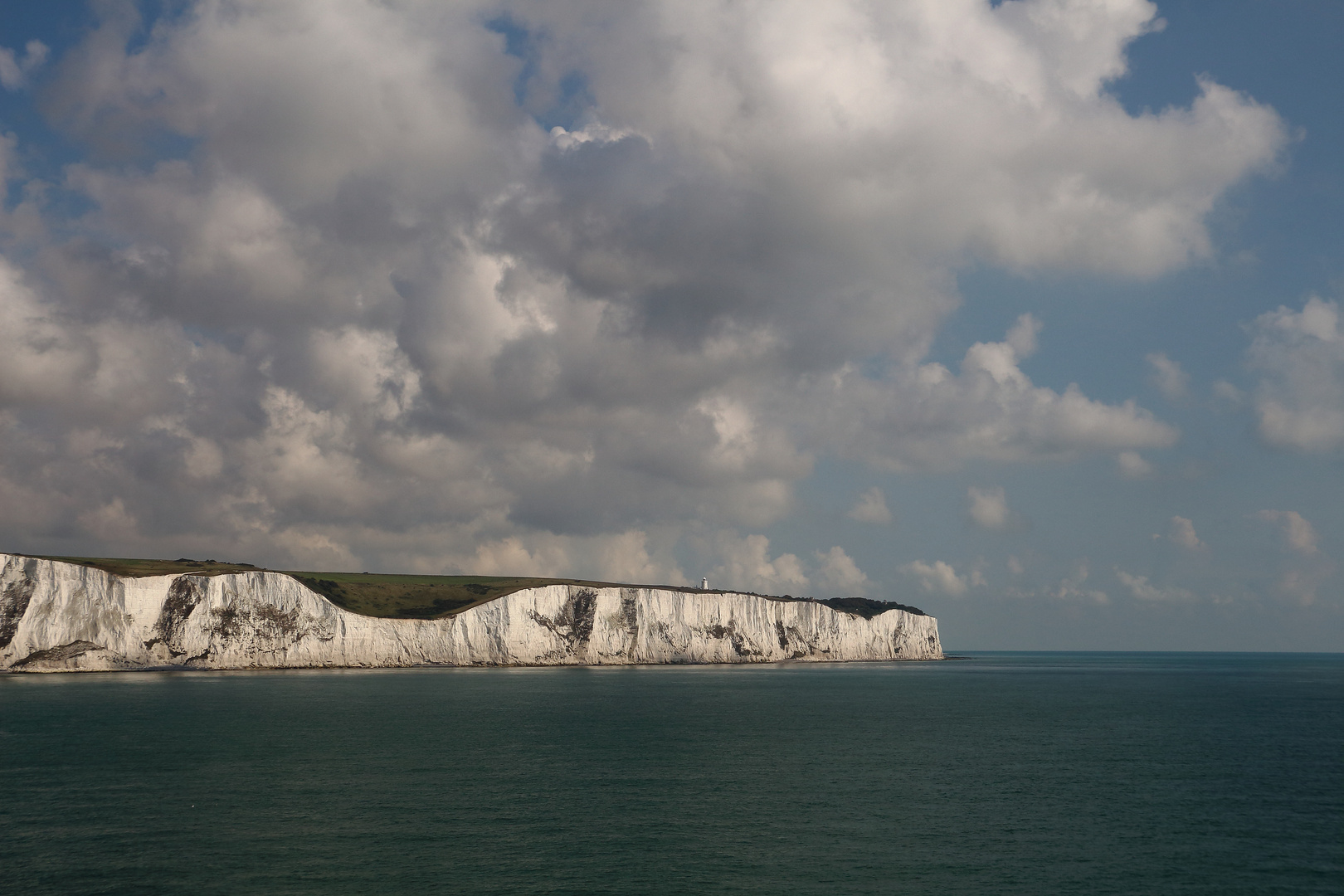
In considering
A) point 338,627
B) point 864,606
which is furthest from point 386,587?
point 864,606

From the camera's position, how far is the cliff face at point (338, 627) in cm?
9288

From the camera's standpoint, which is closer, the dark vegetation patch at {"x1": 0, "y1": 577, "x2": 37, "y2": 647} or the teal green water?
the teal green water

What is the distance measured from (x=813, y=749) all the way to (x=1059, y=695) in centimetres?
5601

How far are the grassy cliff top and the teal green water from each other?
4151cm

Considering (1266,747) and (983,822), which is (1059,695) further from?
(983,822)

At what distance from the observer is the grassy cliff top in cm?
10789

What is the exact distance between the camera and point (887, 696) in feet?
276

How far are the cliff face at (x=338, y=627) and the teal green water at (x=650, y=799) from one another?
27.2 metres

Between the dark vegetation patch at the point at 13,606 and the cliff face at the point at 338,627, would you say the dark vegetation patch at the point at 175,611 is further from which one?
the dark vegetation patch at the point at 13,606

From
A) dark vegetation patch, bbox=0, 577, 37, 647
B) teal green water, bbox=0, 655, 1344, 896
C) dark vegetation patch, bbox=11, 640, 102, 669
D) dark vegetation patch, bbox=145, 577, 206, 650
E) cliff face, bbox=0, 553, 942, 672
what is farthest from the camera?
dark vegetation patch, bbox=145, 577, 206, 650

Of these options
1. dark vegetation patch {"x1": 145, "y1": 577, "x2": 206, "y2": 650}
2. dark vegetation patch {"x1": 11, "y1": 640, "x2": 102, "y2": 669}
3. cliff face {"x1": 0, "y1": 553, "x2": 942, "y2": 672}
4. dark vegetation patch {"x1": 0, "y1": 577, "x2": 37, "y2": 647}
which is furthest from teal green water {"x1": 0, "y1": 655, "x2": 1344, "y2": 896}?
dark vegetation patch {"x1": 145, "y1": 577, "x2": 206, "y2": 650}

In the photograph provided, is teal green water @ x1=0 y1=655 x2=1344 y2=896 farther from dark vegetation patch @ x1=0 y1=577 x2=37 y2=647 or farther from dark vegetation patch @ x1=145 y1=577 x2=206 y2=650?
dark vegetation patch @ x1=145 y1=577 x2=206 y2=650

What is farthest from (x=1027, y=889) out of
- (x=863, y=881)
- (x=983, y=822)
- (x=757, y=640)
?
(x=757, y=640)

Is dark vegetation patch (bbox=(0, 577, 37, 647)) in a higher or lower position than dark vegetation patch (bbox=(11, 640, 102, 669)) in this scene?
higher
